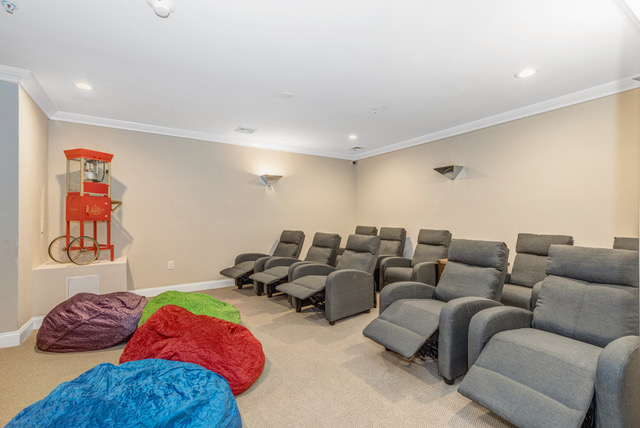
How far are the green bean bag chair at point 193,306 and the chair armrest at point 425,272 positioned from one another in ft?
7.42

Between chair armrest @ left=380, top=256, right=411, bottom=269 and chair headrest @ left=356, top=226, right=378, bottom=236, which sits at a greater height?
chair headrest @ left=356, top=226, right=378, bottom=236

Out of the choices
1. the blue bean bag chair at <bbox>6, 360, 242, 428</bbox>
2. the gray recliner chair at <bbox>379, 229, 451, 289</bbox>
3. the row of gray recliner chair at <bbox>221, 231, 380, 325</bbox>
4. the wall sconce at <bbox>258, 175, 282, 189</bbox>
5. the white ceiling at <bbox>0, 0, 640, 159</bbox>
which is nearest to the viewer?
the blue bean bag chair at <bbox>6, 360, 242, 428</bbox>

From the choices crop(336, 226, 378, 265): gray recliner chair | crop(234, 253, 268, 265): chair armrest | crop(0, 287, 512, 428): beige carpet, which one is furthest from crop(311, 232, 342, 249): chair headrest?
crop(0, 287, 512, 428): beige carpet

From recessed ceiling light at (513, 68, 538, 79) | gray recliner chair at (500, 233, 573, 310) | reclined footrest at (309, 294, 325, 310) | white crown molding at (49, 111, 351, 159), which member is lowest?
reclined footrest at (309, 294, 325, 310)

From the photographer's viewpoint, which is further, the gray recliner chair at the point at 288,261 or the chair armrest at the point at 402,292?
the gray recliner chair at the point at 288,261

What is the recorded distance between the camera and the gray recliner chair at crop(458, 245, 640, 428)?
4.86ft

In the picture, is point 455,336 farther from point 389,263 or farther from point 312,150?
point 312,150

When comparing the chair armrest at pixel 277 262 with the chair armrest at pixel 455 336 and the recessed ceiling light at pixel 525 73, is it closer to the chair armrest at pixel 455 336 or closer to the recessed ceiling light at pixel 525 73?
the chair armrest at pixel 455 336

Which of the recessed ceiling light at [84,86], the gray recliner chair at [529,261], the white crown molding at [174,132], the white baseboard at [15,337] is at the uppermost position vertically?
the recessed ceiling light at [84,86]

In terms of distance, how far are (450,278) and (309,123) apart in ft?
9.70

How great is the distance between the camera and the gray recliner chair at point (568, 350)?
58.3 inches

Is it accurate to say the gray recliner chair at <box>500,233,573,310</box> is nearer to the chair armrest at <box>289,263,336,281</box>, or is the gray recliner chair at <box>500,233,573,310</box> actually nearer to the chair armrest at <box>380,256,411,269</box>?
the chair armrest at <box>380,256,411,269</box>

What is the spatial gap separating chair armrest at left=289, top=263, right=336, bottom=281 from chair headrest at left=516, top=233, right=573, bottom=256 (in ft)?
8.02

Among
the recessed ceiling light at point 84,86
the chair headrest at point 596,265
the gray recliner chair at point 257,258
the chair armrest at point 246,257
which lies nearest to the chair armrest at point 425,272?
the chair headrest at point 596,265
